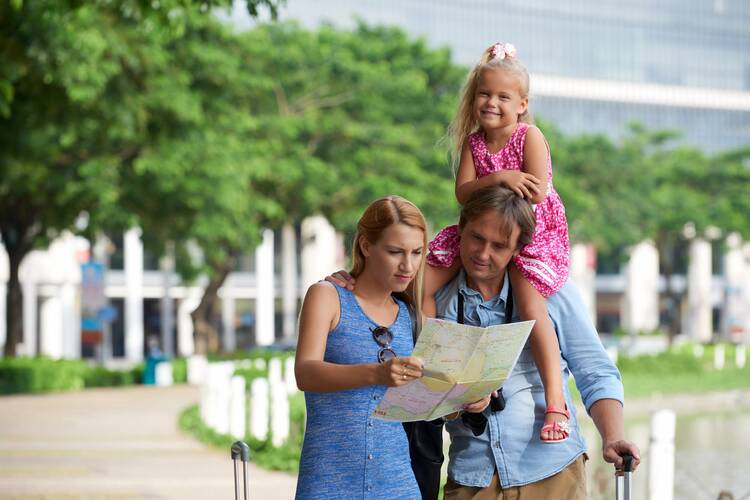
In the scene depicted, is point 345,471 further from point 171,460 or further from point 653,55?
point 653,55

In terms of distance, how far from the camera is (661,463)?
29.4ft

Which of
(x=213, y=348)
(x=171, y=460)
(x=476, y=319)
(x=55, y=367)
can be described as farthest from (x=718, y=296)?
(x=476, y=319)

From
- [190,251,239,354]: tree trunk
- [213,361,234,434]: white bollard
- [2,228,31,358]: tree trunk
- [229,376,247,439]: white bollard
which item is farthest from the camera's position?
[190,251,239,354]: tree trunk

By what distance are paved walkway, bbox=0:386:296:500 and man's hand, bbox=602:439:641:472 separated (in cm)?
801

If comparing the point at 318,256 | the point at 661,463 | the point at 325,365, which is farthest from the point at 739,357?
the point at 325,365

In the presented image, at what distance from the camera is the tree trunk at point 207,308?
36531 millimetres

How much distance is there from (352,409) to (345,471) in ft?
0.58

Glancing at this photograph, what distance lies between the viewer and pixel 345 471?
3832 millimetres

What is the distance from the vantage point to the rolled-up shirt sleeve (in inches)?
155

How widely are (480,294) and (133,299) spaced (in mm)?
A: 55765

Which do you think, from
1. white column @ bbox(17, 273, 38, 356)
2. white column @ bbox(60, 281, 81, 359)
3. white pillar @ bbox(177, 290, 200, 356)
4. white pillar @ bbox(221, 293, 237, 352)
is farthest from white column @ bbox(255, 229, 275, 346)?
white column @ bbox(17, 273, 38, 356)

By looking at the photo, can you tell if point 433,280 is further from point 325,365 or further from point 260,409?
point 260,409

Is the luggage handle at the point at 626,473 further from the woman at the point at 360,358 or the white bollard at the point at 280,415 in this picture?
the white bollard at the point at 280,415

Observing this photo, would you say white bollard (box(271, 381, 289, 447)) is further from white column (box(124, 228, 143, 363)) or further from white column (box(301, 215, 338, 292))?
white column (box(301, 215, 338, 292))
